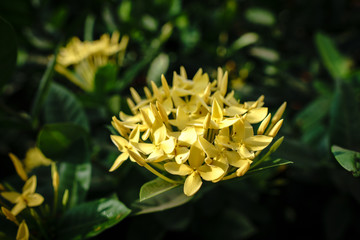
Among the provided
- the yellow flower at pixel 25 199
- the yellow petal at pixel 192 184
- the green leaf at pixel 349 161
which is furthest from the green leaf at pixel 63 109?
the green leaf at pixel 349 161

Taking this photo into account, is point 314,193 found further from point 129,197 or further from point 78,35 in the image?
point 78,35

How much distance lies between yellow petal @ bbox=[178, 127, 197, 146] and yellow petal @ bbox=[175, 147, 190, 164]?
0.6 inches

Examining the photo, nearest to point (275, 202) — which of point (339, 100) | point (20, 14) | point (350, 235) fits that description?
point (350, 235)

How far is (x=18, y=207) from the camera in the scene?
2.43ft

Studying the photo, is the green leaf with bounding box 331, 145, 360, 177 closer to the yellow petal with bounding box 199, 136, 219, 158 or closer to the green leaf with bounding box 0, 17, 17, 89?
the yellow petal with bounding box 199, 136, 219, 158

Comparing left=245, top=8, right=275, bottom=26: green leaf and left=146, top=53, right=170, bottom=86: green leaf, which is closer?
left=146, top=53, right=170, bottom=86: green leaf

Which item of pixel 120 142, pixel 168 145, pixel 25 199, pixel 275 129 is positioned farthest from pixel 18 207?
pixel 275 129

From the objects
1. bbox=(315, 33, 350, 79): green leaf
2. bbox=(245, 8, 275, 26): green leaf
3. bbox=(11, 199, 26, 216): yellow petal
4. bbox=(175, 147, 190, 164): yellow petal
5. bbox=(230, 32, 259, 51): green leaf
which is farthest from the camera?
bbox=(245, 8, 275, 26): green leaf

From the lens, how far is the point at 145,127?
719mm

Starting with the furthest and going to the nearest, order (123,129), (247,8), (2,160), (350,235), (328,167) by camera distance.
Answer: (247,8), (2,160), (350,235), (328,167), (123,129)

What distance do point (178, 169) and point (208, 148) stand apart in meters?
0.08

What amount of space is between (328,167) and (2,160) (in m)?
1.41

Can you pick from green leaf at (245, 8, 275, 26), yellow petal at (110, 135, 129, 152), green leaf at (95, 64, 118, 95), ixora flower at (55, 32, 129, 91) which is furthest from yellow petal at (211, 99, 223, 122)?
green leaf at (245, 8, 275, 26)

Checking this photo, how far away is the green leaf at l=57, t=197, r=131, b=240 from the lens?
0.75 metres
